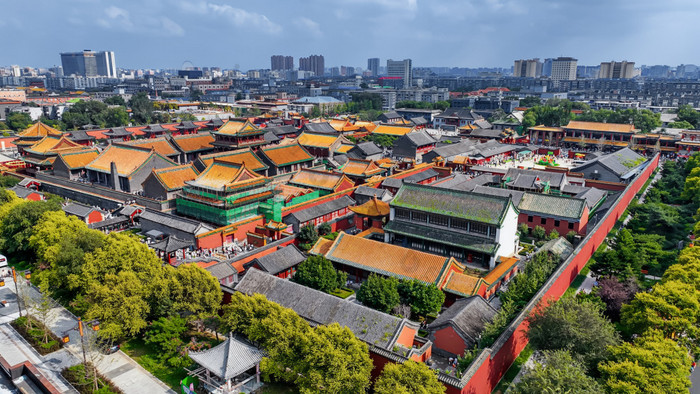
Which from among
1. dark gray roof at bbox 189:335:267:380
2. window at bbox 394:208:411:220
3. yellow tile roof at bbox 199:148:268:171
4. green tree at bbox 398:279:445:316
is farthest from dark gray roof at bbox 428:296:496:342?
yellow tile roof at bbox 199:148:268:171

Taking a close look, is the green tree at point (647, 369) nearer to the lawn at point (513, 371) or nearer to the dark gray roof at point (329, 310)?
the lawn at point (513, 371)

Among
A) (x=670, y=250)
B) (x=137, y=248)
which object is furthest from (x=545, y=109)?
(x=137, y=248)

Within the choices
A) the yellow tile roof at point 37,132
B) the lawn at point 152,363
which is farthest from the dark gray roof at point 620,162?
the yellow tile roof at point 37,132

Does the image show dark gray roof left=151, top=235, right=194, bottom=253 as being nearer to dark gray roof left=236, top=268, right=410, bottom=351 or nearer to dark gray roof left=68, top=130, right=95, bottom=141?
dark gray roof left=236, top=268, right=410, bottom=351

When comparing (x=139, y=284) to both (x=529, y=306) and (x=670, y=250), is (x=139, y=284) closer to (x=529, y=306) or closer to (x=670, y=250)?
(x=529, y=306)

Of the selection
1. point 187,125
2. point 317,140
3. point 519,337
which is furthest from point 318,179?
point 187,125
